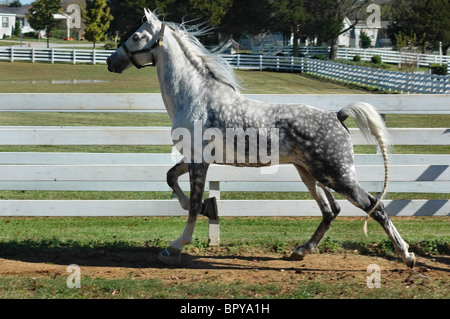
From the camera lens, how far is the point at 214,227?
7.05 m

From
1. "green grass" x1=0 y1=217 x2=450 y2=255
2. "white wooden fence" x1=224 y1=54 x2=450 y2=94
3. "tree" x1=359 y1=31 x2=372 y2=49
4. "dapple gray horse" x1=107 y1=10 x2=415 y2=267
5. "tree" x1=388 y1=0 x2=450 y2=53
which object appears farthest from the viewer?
"tree" x1=359 y1=31 x2=372 y2=49

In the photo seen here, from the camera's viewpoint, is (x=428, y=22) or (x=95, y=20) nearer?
(x=95, y=20)

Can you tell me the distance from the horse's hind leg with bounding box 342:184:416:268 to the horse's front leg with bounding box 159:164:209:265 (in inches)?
52.4

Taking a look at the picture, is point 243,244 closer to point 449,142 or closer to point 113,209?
point 113,209

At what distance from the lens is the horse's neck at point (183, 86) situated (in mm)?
6332

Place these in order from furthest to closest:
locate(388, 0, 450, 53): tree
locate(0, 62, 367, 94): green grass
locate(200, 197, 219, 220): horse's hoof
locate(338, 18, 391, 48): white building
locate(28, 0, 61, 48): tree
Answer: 1. locate(338, 18, 391, 48): white building
2. locate(28, 0, 61, 48): tree
3. locate(388, 0, 450, 53): tree
4. locate(0, 62, 367, 94): green grass
5. locate(200, 197, 219, 220): horse's hoof

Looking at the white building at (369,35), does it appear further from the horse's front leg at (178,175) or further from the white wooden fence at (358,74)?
the horse's front leg at (178,175)

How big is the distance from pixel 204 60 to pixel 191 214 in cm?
151

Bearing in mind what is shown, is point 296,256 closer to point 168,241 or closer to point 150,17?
point 168,241

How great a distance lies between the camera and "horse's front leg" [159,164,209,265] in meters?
6.27

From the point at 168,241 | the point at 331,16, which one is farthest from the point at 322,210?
the point at 331,16

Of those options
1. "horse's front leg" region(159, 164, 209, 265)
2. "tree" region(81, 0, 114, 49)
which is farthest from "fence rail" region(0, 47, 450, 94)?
"horse's front leg" region(159, 164, 209, 265)

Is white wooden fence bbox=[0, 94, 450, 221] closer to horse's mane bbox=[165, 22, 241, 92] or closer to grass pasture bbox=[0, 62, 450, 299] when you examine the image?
grass pasture bbox=[0, 62, 450, 299]
